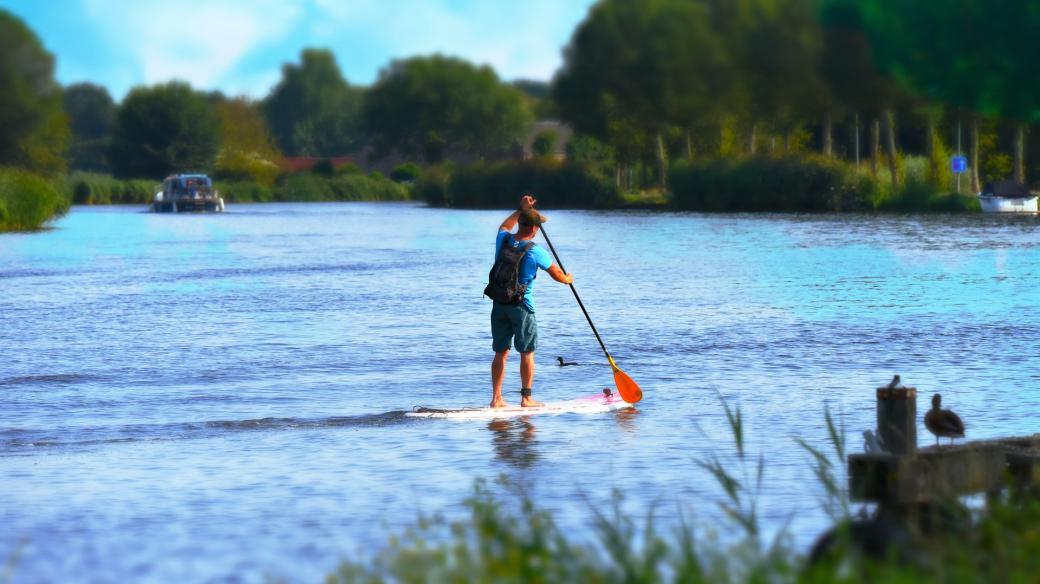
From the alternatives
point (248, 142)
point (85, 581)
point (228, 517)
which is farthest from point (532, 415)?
point (248, 142)

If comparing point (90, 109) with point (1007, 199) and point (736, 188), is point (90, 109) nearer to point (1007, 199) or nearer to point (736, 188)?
point (736, 188)

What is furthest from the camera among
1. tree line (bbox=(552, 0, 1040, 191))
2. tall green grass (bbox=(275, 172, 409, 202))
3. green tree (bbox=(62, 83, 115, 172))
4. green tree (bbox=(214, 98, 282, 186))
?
green tree (bbox=(62, 83, 115, 172))

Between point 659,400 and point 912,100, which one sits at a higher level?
point 912,100

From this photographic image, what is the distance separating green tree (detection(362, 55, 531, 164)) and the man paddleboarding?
4015 inches

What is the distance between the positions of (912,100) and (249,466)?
49.1 meters

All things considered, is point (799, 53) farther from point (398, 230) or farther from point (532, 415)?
point (532, 415)

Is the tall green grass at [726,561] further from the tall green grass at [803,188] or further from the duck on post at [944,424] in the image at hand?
the tall green grass at [803,188]

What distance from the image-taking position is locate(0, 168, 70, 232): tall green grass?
60.7 m

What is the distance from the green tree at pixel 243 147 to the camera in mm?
129375

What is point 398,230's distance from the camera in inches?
2584

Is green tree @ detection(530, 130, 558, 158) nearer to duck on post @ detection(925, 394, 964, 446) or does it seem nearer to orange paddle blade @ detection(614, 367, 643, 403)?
orange paddle blade @ detection(614, 367, 643, 403)

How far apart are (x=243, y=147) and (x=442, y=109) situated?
22.2 meters

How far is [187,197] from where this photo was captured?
101438 millimetres

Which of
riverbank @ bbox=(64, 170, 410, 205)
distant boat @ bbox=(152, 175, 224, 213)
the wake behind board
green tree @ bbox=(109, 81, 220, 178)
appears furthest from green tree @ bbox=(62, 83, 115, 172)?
the wake behind board
